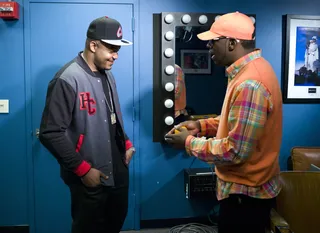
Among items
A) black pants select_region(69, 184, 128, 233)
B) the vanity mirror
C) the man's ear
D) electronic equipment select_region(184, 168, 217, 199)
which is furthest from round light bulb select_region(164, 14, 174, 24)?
black pants select_region(69, 184, 128, 233)

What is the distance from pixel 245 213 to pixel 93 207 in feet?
2.69

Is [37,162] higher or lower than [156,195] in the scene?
higher

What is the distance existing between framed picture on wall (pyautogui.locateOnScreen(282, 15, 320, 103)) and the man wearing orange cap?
4.61 ft

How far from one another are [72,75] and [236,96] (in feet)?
2.80

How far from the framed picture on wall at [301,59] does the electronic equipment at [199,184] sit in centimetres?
97

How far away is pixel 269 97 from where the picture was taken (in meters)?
1.43

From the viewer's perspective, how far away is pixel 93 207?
1813mm

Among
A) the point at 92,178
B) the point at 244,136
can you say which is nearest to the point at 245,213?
the point at 244,136

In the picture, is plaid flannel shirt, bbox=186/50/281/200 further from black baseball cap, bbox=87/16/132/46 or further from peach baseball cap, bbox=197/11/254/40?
black baseball cap, bbox=87/16/132/46

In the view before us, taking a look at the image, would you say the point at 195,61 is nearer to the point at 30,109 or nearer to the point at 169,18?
the point at 169,18

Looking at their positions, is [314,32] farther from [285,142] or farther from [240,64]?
[240,64]

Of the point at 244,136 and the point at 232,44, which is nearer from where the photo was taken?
the point at 244,136

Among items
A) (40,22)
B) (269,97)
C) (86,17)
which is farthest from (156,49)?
(269,97)

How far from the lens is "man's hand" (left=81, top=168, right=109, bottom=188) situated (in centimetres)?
171
